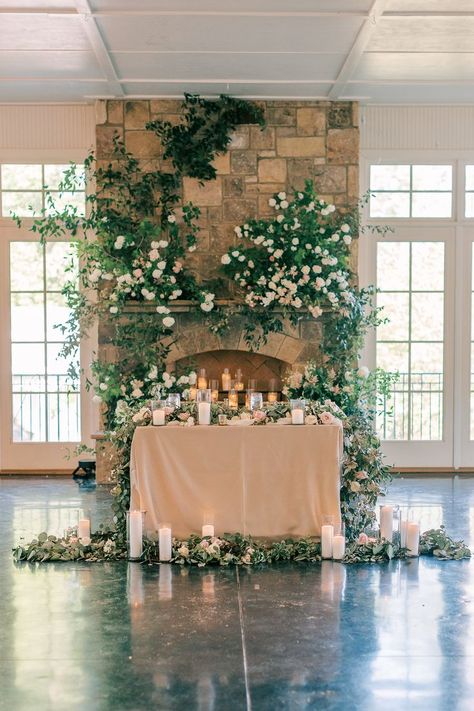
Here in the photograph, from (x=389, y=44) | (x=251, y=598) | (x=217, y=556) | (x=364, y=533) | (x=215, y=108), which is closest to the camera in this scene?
(x=251, y=598)

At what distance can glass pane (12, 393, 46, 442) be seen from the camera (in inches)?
344

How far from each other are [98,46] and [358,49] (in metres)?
1.82

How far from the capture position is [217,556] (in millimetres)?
5363

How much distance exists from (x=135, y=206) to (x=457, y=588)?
4616 mm

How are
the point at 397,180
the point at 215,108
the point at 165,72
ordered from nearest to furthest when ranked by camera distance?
the point at 165,72 < the point at 215,108 < the point at 397,180

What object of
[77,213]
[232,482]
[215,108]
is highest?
[215,108]

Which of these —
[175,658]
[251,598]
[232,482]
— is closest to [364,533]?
[232,482]

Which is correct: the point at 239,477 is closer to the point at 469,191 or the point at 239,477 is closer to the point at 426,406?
the point at 426,406

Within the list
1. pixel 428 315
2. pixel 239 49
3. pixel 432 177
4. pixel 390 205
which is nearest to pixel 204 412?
pixel 239 49

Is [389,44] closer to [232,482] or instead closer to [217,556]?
[232,482]

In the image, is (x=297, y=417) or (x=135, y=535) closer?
(x=135, y=535)

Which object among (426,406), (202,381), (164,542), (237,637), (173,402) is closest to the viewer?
(237,637)

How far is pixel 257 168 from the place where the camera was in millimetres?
8281

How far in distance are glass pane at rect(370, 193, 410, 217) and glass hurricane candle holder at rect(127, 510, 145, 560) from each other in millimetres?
4384
